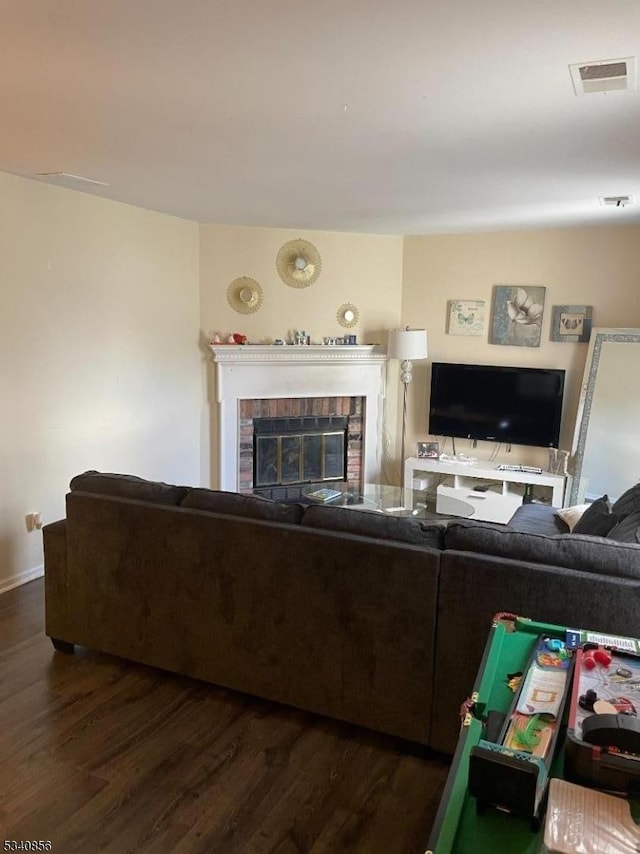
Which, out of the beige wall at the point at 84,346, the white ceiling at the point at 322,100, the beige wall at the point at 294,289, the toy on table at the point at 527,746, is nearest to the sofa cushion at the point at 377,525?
the toy on table at the point at 527,746

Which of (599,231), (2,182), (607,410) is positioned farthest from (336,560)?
(599,231)

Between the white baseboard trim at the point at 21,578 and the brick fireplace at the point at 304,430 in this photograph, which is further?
the brick fireplace at the point at 304,430

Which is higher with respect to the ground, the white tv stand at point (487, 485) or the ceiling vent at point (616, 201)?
the ceiling vent at point (616, 201)

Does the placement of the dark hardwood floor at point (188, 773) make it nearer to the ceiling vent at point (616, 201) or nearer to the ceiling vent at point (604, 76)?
the ceiling vent at point (604, 76)

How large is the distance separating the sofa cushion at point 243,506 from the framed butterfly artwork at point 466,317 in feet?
11.4

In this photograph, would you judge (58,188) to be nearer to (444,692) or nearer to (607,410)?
(444,692)

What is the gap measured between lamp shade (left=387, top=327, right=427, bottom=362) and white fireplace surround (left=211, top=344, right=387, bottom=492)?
295 millimetres

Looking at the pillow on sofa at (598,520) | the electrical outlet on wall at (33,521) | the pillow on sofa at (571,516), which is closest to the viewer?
the pillow on sofa at (598,520)

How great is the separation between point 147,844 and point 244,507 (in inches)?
47.4

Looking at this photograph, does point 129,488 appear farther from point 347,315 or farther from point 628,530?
point 347,315

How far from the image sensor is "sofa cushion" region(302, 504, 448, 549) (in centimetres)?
243

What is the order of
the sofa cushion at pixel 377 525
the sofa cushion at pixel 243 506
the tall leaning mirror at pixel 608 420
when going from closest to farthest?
the sofa cushion at pixel 377 525 < the sofa cushion at pixel 243 506 < the tall leaning mirror at pixel 608 420

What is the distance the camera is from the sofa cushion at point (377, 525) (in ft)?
7.96

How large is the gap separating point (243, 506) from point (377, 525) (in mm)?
583
